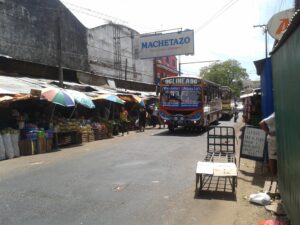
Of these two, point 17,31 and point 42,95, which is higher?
point 17,31

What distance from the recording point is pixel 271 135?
8359 millimetres

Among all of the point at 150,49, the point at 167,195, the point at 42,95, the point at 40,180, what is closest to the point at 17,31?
the point at 42,95

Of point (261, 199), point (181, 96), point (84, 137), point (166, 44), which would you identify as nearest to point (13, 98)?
point (84, 137)

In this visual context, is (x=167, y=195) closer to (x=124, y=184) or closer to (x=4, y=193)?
(x=124, y=184)

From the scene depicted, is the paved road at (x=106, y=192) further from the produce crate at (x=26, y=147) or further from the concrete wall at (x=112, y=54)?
the concrete wall at (x=112, y=54)

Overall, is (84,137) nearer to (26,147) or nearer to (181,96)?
(26,147)

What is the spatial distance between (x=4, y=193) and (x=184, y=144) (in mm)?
10003

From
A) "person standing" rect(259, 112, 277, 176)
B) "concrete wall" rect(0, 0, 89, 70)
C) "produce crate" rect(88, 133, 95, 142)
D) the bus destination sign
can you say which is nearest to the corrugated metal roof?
"concrete wall" rect(0, 0, 89, 70)

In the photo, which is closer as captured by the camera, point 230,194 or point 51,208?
point 51,208

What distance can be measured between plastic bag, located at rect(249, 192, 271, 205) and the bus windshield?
1448cm

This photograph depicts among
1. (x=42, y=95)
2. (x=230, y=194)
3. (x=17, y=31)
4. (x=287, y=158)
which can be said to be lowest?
(x=230, y=194)

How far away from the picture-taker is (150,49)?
37.7 m

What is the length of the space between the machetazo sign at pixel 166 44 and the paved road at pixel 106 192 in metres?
24.1

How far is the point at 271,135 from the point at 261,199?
1576mm
